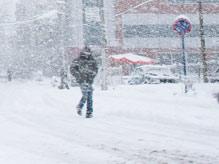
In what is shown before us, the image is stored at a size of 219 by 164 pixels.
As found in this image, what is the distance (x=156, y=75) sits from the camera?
28.2 meters

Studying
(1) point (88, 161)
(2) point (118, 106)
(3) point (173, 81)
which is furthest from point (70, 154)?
(3) point (173, 81)

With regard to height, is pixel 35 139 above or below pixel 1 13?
below

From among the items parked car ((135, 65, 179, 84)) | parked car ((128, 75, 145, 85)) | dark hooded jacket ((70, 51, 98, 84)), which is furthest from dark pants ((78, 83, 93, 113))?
parked car ((128, 75, 145, 85))

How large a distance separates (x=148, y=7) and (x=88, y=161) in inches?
1993

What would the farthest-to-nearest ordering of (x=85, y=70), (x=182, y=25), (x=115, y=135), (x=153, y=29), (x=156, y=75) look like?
(x=153, y=29), (x=156, y=75), (x=182, y=25), (x=85, y=70), (x=115, y=135)

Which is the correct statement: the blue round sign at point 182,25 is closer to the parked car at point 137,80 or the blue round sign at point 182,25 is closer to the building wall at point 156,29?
the parked car at point 137,80

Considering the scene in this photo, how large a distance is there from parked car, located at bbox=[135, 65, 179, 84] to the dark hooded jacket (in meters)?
15.9

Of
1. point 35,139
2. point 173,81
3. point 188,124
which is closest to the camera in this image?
point 35,139

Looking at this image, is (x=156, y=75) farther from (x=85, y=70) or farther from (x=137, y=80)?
(x=85, y=70)

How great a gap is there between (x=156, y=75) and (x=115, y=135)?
19.6 metres

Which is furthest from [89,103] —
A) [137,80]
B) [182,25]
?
[137,80]

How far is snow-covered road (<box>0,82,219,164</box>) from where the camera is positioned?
668cm

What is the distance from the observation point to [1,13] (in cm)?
8119

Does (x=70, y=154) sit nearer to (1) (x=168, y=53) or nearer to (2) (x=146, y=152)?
(2) (x=146, y=152)
